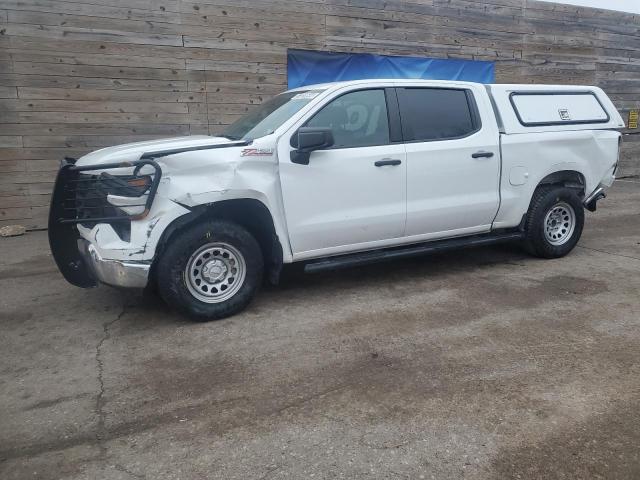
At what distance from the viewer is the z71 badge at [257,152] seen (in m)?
4.33

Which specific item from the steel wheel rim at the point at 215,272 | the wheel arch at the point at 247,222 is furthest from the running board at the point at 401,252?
the steel wheel rim at the point at 215,272

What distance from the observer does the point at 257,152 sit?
4367 mm

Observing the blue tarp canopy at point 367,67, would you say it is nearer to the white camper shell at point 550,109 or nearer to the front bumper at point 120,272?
the white camper shell at point 550,109

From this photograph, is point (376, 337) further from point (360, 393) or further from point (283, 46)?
point (283, 46)

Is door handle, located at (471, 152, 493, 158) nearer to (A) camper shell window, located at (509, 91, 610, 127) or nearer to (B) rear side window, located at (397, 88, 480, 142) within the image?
(B) rear side window, located at (397, 88, 480, 142)

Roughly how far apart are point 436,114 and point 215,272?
103 inches

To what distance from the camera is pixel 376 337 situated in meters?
4.10

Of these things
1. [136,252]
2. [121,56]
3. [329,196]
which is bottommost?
[136,252]

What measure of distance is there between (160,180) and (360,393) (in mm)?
2125

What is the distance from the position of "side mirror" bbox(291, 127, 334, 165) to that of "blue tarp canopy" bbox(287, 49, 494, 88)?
4.94m

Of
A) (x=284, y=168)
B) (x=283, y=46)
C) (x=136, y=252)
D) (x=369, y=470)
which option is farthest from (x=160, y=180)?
(x=283, y=46)

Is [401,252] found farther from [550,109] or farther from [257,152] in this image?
[550,109]

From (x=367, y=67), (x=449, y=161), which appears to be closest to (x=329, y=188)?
(x=449, y=161)

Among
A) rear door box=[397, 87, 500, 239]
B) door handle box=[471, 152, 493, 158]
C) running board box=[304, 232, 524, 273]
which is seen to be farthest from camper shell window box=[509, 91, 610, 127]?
running board box=[304, 232, 524, 273]
